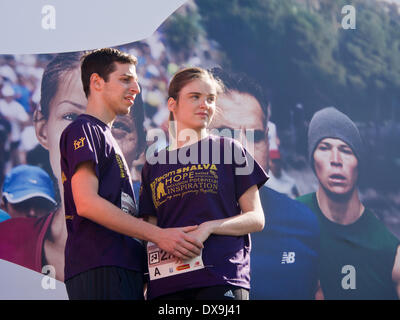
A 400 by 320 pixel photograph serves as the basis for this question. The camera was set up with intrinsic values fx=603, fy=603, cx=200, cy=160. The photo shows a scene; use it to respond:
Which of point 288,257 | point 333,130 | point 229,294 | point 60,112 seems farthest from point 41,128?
point 229,294

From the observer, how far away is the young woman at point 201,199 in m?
1.57

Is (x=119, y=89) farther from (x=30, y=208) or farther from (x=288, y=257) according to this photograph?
(x=288, y=257)

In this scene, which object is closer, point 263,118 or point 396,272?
point 396,272

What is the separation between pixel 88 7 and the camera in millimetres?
3184

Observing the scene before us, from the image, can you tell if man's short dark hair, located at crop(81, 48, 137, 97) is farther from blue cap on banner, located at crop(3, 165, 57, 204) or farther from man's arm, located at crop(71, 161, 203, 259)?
blue cap on banner, located at crop(3, 165, 57, 204)

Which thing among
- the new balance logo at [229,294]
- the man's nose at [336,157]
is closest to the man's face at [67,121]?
the man's nose at [336,157]

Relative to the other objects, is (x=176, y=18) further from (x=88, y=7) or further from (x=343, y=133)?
(x=343, y=133)

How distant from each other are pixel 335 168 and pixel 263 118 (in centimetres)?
47

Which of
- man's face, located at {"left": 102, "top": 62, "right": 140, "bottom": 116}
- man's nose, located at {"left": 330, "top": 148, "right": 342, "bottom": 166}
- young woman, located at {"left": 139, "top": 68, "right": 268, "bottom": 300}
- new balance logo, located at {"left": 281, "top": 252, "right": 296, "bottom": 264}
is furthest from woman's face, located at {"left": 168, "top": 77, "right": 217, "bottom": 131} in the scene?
man's nose, located at {"left": 330, "top": 148, "right": 342, "bottom": 166}

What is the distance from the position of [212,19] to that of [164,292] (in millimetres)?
2044

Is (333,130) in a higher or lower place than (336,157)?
higher

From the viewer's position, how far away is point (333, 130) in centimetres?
325

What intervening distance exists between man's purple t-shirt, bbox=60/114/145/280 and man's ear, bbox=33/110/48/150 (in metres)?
1.51

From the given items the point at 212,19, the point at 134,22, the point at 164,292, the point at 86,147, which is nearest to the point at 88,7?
the point at 134,22
